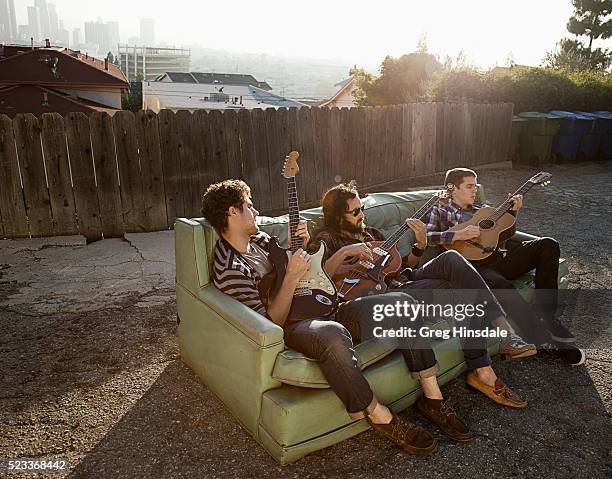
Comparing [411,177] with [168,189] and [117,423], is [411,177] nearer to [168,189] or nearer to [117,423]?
[168,189]

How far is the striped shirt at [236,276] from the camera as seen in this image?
3.44 meters

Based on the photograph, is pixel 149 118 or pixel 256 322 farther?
pixel 149 118

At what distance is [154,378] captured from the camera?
3.96 metres

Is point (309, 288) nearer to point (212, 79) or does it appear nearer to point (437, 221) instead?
point (437, 221)

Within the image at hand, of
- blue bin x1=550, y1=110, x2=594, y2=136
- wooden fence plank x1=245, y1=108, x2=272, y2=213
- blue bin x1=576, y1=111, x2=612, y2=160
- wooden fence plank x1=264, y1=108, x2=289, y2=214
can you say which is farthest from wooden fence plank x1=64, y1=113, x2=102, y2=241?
blue bin x1=576, y1=111, x2=612, y2=160

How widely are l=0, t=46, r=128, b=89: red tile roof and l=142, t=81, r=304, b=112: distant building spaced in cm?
532

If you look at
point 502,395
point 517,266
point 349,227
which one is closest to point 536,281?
point 517,266

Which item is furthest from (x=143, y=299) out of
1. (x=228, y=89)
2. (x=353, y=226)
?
(x=228, y=89)

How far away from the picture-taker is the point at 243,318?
3176 millimetres

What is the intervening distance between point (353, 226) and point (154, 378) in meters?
1.78

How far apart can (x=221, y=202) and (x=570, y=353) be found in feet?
9.22

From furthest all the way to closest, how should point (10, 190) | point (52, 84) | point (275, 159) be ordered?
1. point (52, 84)
2. point (275, 159)
3. point (10, 190)

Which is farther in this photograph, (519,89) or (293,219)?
(519,89)

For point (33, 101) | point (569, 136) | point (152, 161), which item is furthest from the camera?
point (33, 101)
